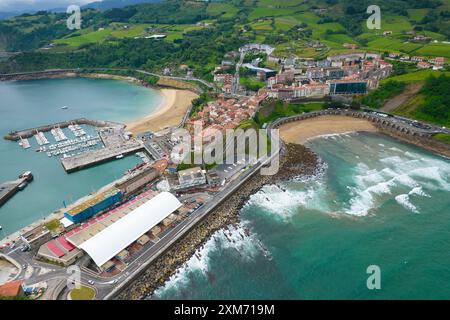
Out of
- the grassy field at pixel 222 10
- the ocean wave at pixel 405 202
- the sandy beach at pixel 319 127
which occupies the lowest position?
the ocean wave at pixel 405 202

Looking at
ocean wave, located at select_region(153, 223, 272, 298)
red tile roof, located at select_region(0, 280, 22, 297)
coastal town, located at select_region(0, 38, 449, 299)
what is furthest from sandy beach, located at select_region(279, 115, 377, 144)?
red tile roof, located at select_region(0, 280, 22, 297)

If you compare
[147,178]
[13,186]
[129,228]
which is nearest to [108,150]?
[147,178]

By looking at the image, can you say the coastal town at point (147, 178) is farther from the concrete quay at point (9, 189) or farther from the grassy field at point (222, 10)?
the grassy field at point (222, 10)

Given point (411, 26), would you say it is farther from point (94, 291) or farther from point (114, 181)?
point (94, 291)

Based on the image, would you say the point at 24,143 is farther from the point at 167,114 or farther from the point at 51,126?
the point at 167,114

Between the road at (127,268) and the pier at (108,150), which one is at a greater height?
the pier at (108,150)

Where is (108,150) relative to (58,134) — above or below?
below

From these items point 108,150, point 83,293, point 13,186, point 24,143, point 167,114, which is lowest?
point 83,293

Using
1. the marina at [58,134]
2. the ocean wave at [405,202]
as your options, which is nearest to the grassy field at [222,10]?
the marina at [58,134]
